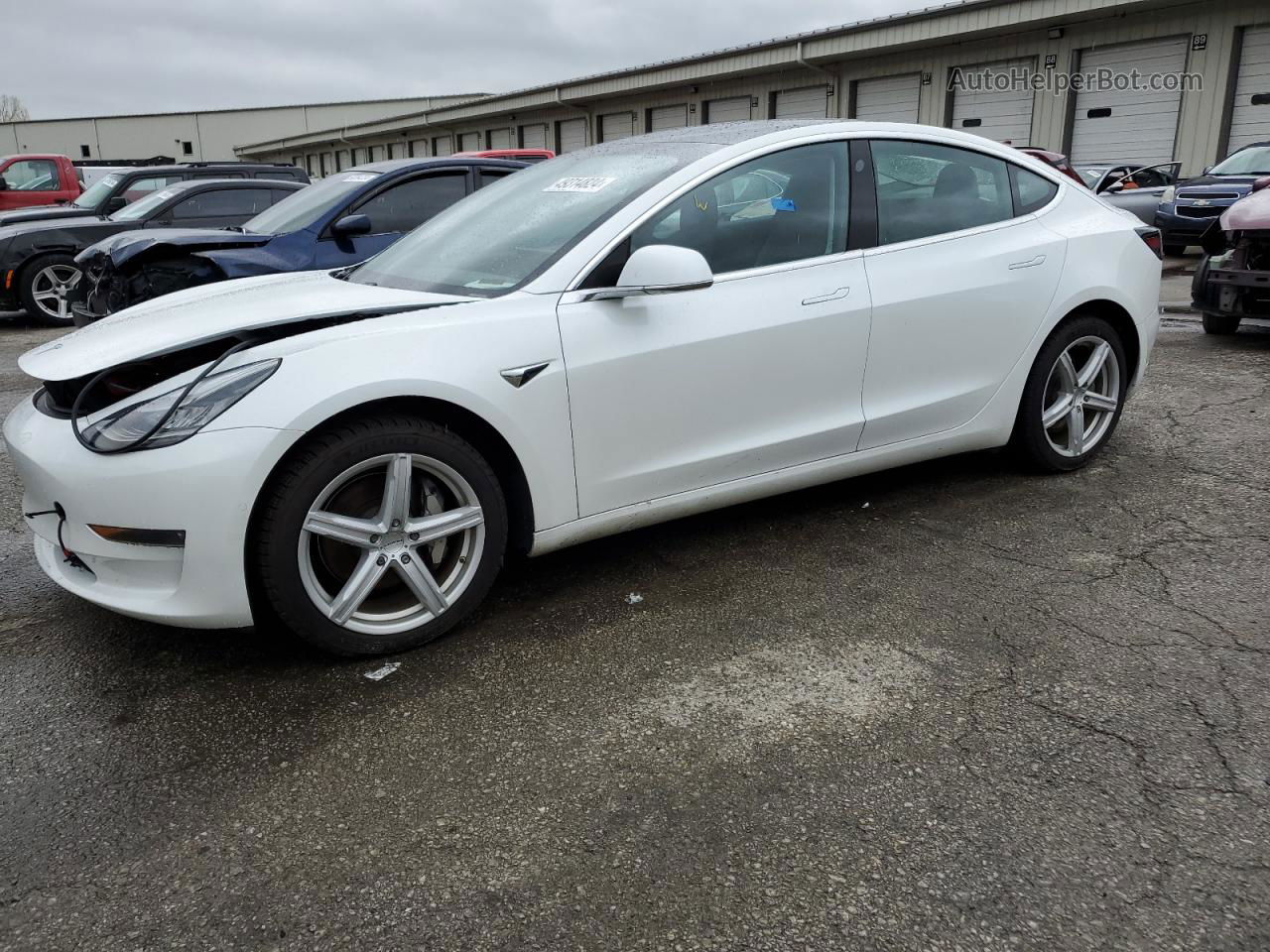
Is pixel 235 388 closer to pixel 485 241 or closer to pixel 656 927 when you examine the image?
pixel 485 241

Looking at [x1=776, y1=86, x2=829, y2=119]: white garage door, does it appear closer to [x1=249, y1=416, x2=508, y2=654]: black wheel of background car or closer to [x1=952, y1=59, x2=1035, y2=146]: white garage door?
[x1=952, y1=59, x2=1035, y2=146]: white garage door

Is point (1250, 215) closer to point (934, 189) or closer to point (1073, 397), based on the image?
point (1073, 397)

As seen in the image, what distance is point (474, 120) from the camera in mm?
35156

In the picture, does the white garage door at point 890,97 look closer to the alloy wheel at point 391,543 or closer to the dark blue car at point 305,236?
the dark blue car at point 305,236

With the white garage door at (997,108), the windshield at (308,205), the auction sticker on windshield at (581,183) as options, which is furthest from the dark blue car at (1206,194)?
the auction sticker on windshield at (581,183)

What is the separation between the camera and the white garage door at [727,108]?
2419 cm

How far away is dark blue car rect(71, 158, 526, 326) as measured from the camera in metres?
6.79

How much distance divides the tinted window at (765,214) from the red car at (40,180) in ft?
52.7

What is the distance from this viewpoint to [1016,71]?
1875 centimetres

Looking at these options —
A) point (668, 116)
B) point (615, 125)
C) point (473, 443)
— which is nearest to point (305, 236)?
point (473, 443)

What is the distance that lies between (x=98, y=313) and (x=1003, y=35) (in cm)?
1720

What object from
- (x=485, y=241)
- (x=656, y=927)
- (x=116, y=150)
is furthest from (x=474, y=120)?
(x=116, y=150)

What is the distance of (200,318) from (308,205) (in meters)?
4.64

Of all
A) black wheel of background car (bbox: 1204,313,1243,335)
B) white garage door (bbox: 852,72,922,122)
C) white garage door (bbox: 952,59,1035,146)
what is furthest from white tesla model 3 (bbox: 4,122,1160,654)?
white garage door (bbox: 852,72,922,122)
